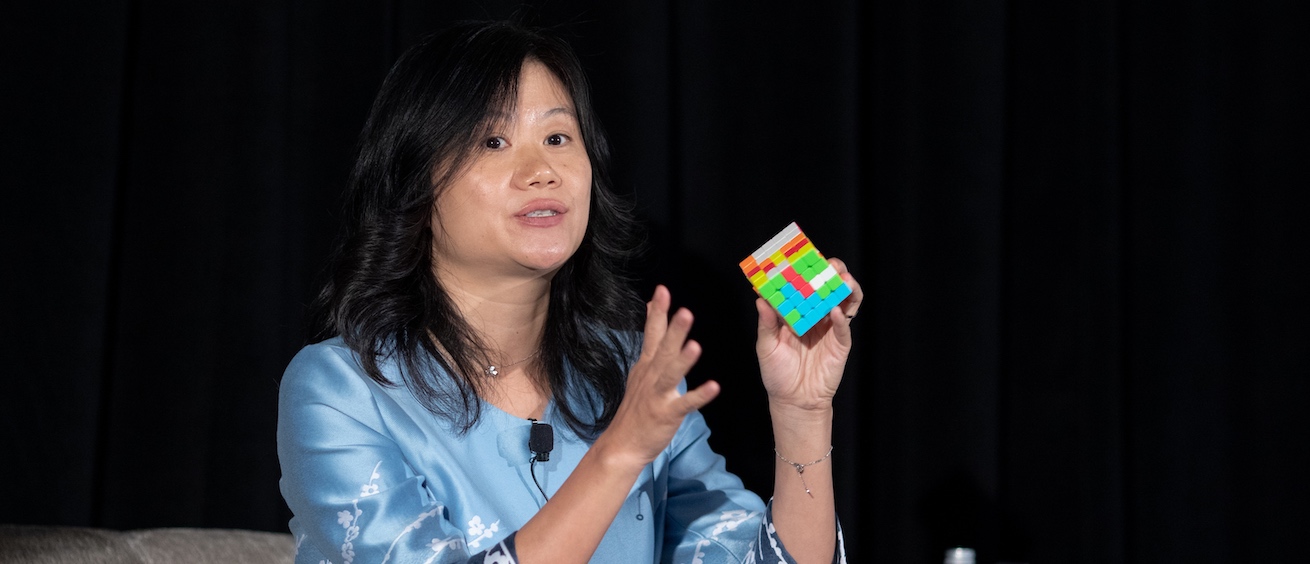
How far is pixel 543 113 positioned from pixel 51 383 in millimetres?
1032

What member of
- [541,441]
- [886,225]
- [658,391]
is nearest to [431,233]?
[541,441]

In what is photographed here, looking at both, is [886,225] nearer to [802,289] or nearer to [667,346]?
[802,289]

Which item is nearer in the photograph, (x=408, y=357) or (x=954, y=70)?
(x=408, y=357)

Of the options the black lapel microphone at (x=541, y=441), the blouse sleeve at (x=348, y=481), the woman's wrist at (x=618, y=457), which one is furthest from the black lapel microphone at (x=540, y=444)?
the woman's wrist at (x=618, y=457)

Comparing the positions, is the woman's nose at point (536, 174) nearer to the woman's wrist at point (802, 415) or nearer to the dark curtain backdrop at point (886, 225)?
the woman's wrist at point (802, 415)

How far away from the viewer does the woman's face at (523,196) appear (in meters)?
1.42

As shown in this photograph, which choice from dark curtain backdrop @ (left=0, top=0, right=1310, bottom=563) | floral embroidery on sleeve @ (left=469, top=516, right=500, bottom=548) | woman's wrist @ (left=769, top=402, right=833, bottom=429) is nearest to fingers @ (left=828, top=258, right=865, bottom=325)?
woman's wrist @ (left=769, top=402, right=833, bottom=429)

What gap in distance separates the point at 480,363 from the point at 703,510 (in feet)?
1.25

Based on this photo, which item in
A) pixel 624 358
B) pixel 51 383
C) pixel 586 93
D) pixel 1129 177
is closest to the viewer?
pixel 586 93

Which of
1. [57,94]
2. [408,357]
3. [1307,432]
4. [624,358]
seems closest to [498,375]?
[408,357]

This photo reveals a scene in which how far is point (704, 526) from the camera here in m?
1.60

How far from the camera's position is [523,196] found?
142 centimetres

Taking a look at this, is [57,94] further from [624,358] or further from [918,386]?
[918,386]

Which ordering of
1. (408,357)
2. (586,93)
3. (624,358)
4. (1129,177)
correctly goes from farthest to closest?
(1129,177), (624,358), (586,93), (408,357)
